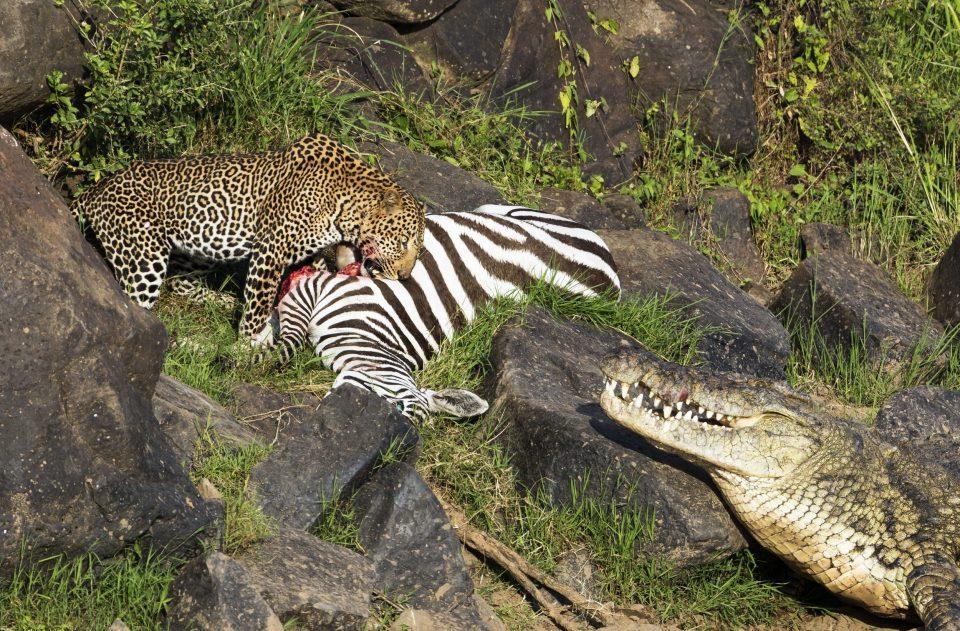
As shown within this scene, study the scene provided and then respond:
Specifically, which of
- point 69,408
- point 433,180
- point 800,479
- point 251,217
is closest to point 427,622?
point 69,408

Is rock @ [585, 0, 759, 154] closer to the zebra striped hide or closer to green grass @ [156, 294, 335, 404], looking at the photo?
the zebra striped hide

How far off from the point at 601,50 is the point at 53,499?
293 inches

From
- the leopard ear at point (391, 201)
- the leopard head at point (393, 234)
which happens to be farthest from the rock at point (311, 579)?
the leopard ear at point (391, 201)

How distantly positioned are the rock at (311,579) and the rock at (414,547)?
0.20 metres

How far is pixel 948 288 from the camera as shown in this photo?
9.62 m

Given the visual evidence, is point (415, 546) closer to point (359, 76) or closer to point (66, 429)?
point (66, 429)

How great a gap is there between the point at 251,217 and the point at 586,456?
9.58ft

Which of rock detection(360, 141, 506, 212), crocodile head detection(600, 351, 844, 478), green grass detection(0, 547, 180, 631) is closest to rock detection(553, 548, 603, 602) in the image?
crocodile head detection(600, 351, 844, 478)

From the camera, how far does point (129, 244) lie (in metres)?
7.41

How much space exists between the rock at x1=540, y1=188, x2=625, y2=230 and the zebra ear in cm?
297

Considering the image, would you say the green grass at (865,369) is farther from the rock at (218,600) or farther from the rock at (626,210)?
the rock at (218,600)

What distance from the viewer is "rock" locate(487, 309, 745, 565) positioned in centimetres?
577

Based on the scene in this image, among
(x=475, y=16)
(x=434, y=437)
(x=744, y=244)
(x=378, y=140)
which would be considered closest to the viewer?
(x=434, y=437)

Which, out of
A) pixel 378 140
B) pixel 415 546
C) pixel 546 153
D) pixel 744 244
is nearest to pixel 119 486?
pixel 415 546
